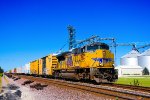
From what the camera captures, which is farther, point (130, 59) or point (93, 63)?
point (130, 59)

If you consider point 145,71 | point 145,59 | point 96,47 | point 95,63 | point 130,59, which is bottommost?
point 145,71

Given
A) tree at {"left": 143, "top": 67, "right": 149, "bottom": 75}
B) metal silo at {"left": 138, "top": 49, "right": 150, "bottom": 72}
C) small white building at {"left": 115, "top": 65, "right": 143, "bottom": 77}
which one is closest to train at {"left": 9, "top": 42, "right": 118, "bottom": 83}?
small white building at {"left": 115, "top": 65, "right": 143, "bottom": 77}

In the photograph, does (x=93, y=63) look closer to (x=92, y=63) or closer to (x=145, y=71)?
(x=92, y=63)

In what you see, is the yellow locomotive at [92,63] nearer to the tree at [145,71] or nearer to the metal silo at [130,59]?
the tree at [145,71]

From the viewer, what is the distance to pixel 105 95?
551 inches

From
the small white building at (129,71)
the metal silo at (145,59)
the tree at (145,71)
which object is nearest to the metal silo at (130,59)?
the metal silo at (145,59)

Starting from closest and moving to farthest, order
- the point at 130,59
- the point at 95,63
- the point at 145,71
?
1. the point at 95,63
2. the point at 145,71
3. the point at 130,59

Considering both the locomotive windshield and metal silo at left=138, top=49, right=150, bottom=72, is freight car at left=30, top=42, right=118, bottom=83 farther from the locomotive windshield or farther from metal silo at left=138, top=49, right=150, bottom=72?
metal silo at left=138, top=49, right=150, bottom=72

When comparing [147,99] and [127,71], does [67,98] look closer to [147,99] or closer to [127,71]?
[147,99]

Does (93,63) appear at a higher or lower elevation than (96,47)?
lower

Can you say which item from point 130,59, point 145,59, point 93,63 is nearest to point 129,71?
point 145,59

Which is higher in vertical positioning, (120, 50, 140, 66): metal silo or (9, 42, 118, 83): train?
(120, 50, 140, 66): metal silo

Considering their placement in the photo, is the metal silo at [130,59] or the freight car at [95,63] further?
the metal silo at [130,59]

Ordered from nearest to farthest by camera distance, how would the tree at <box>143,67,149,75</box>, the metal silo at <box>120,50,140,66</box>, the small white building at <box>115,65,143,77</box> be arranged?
the small white building at <box>115,65,143,77</box>
the tree at <box>143,67,149,75</box>
the metal silo at <box>120,50,140,66</box>
